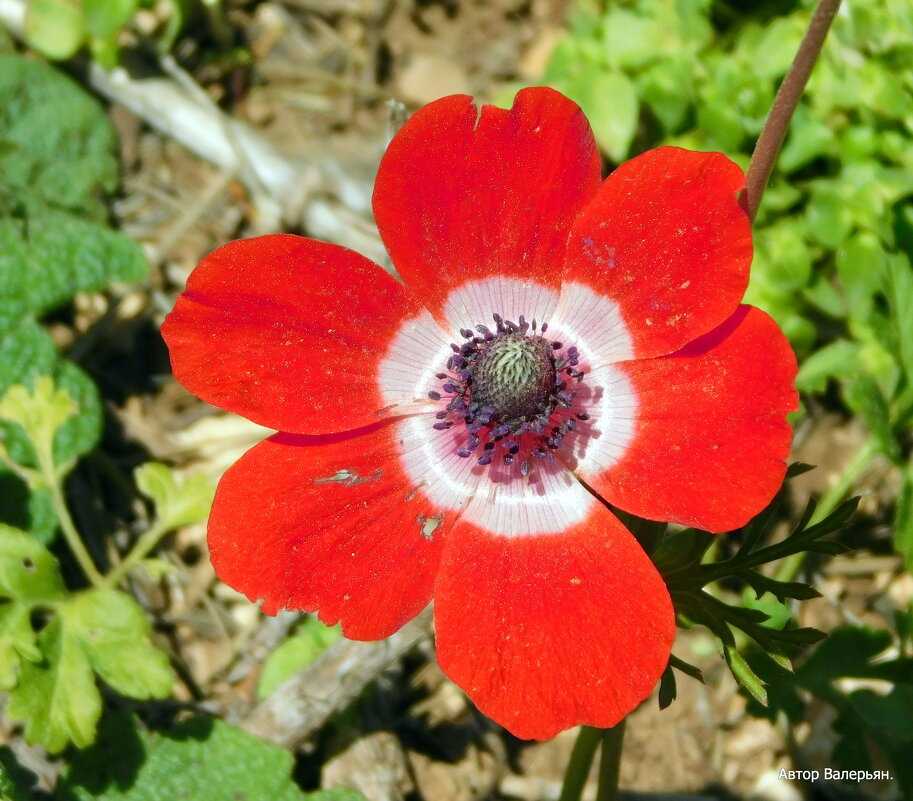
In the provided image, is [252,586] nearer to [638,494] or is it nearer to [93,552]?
[638,494]

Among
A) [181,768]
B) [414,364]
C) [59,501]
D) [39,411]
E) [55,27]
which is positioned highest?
[55,27]

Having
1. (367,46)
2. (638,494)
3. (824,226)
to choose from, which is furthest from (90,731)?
(367,46)

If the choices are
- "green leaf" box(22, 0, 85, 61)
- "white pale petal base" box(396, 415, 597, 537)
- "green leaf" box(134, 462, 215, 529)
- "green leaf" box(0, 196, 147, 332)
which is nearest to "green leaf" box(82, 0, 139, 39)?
"green leaf" box(22, 0, 85, 61)

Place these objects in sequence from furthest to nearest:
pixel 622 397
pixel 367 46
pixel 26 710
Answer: pixel 367 46, pixel 26 710, pixel 622 397

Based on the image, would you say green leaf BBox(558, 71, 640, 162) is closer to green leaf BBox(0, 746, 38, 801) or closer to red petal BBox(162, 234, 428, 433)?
red petal BBox(162, 234, 428, 433)

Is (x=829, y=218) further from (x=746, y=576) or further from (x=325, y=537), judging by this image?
(x=325, y=537)

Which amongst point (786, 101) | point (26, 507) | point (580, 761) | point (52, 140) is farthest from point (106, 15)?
point (580, 761)
